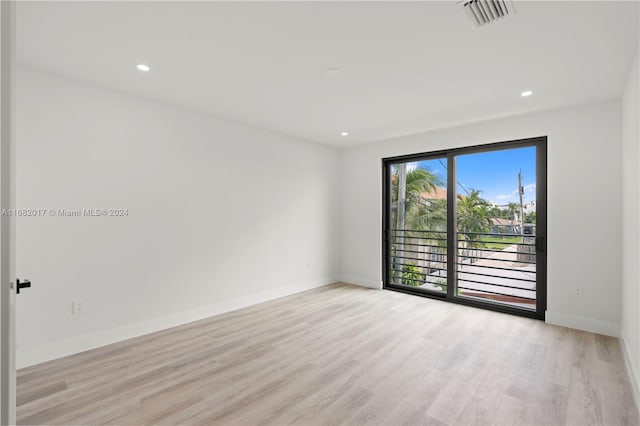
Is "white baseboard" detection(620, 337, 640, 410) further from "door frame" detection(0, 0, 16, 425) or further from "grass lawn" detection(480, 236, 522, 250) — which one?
"door frame" detection(0, 0, 16, 425)

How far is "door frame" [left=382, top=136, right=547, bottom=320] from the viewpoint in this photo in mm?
3760

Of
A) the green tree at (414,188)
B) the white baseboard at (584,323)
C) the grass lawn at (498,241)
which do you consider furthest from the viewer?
the green tree at (414,188)

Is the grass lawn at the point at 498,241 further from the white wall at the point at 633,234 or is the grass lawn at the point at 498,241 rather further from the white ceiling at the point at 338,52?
the white ceiling at the point at 338,52

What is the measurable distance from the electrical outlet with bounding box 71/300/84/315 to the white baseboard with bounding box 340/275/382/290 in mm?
3867

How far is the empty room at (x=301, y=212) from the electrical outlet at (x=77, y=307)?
0.06 meters

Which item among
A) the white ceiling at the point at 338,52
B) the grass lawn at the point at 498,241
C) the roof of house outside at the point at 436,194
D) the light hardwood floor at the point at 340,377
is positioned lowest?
the light hardwood floor at the point at 340,377

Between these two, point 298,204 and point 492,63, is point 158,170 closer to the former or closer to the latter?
point 298,204

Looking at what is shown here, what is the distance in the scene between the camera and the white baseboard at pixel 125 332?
8.63ft

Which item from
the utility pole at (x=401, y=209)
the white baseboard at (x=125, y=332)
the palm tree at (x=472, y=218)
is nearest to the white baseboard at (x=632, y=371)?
the palm tree at (x=472, y=218)

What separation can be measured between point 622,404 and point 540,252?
195 cm

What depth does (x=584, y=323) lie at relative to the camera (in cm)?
343

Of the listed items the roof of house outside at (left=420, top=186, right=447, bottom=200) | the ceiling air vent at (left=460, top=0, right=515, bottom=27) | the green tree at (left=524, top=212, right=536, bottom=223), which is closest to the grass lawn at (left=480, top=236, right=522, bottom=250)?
the green tree at (left=524, top=212, right=536, bottom=223)

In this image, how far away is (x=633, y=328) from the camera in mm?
2477

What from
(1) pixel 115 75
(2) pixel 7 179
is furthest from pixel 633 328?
(1) pixel 115 75
